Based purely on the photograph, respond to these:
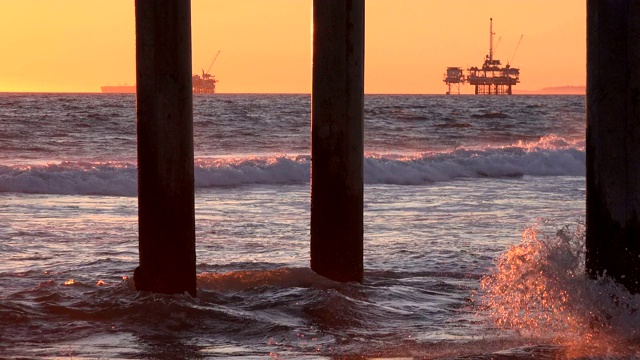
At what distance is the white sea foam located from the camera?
57.7 feet

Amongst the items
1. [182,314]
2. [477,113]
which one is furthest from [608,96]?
[477,113]

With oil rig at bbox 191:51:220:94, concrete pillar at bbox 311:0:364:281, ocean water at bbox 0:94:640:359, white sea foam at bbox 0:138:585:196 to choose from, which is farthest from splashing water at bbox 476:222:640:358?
oil rig at bbox 191:51:220:94

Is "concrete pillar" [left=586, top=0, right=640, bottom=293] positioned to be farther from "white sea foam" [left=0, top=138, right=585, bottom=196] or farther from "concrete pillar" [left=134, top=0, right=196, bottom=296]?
"white sea foam" [left=0, top=138, right=585, bottom=196]

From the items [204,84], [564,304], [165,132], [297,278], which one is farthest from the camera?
[204,84]

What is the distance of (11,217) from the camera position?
41.2 ft

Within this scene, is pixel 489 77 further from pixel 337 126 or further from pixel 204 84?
pixel 337 126

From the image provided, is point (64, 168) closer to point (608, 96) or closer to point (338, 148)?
point (338, 148)

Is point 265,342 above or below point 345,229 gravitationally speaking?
below

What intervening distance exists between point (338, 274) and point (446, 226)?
447 centimetres

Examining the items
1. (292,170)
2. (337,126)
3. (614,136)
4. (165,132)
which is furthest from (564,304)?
(292,170)

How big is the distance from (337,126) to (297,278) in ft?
4.17

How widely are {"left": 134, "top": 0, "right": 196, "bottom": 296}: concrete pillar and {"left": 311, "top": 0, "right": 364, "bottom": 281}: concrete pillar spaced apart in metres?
0.97

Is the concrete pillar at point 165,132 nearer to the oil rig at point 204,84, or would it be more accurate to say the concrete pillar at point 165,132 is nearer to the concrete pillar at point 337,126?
the concrete pillar at point 337,126

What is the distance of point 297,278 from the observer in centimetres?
776
